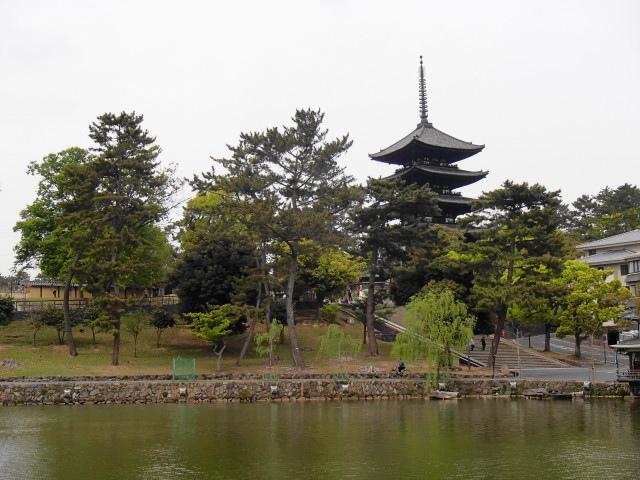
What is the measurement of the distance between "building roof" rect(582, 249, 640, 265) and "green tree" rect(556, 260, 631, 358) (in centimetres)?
1551

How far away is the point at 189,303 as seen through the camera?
4703 cm

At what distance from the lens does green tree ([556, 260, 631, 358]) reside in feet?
155

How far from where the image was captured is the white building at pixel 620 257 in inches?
2413

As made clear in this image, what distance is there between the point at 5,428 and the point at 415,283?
30004mm

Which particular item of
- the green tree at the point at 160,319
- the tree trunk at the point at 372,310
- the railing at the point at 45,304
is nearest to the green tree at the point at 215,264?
the green tree at the point at 160,319

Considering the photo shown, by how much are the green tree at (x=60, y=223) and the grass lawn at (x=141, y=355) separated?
1.94 metres

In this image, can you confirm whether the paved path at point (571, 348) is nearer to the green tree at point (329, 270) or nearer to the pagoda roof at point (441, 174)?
the green tree at point (329, 270)

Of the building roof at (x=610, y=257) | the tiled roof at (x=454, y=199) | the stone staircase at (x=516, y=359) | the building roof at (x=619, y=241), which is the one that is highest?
the tiled roof at (x=454, y=199)

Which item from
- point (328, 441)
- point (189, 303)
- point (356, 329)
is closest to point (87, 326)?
point (189, 303)

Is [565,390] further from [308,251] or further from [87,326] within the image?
[87,326]

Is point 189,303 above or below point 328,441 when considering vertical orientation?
above

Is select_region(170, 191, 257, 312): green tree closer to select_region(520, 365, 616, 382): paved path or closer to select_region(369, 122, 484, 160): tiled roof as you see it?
select_region(520, 365, 616, 382): paved path

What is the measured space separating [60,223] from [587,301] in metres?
35.8

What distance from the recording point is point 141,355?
151 ft
